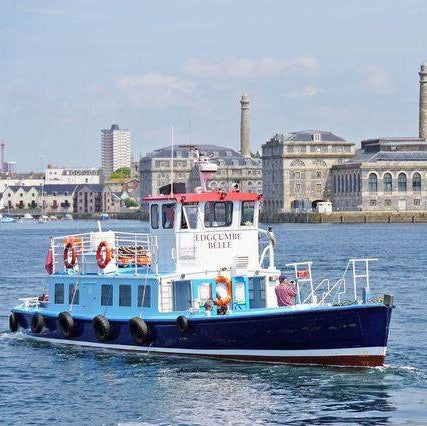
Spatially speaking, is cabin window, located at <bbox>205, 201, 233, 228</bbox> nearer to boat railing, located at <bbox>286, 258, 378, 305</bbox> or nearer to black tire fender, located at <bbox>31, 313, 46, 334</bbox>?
boat railing, located at <bbox>286, 258, 378, 305</bbox>

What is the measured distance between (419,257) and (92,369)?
54.0m

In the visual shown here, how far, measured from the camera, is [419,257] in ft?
282

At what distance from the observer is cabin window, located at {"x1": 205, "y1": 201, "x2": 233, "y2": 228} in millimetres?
35688

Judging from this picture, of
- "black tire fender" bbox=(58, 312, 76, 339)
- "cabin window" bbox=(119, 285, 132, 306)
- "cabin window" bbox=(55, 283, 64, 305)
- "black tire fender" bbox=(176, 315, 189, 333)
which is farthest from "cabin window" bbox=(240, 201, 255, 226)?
"cabin window" bbox=(55, 283, 64, 305)

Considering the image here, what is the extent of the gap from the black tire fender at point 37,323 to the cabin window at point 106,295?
2.99 m

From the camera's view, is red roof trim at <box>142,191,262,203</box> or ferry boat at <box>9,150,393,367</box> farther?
red roof trim at <box>142,191,262,203</box>

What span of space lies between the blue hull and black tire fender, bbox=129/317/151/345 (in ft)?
0.40

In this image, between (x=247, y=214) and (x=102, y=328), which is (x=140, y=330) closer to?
(x=102, y=328)

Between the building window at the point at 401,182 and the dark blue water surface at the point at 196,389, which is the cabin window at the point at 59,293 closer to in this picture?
the dark blue water surface at the point at 196,389

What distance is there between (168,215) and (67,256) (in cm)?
428

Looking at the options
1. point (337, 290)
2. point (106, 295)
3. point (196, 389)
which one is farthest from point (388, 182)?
point (196, 389)

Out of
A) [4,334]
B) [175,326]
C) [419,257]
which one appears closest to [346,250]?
[419,257]

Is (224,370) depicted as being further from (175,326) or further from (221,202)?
(221,202)

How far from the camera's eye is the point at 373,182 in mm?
198500
